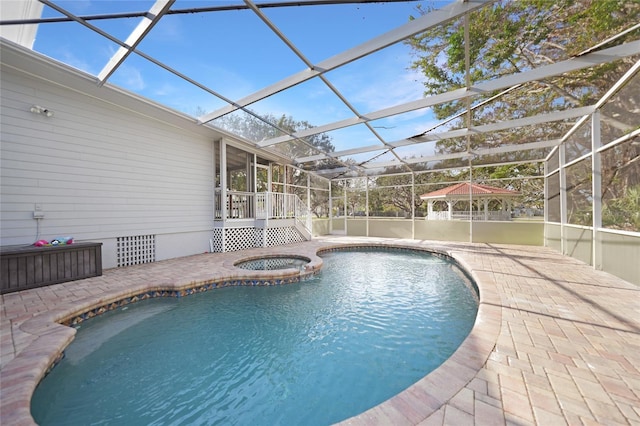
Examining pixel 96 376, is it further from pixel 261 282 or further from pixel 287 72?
pixel 287 72

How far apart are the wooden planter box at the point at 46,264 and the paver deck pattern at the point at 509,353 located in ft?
0.76

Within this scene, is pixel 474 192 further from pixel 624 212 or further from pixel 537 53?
pixel 624 212

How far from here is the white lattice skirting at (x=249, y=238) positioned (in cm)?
865

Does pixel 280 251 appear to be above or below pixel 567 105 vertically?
below

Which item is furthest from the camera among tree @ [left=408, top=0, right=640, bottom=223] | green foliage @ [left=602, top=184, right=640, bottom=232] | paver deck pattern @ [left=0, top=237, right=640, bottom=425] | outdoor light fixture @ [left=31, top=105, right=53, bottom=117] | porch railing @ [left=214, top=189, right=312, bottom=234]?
porch railing @ [left=214, top=189, right=312, bottom=234]

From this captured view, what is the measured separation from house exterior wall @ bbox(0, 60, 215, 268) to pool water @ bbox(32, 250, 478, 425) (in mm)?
2807

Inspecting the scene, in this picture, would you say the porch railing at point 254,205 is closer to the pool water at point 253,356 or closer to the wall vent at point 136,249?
the wall vent at point 136,249

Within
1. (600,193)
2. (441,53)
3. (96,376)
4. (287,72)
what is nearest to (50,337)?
(96,376)

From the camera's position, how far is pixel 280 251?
28.6 feet

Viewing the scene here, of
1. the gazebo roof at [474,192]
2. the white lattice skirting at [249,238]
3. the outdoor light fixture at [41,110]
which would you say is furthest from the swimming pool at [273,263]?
the gazebo roof at [474,192]

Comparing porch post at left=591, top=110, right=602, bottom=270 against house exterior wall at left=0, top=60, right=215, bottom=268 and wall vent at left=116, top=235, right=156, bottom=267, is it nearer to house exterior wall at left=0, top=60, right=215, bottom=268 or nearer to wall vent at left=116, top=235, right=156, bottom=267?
house exterior wall at left=0, top=60, right=215, bottom=268

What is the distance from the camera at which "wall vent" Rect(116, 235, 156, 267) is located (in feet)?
20.6

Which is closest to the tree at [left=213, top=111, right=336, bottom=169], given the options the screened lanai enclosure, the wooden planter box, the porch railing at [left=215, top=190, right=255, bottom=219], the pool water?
the screened lanai enclosure

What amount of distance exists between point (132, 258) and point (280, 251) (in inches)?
165
